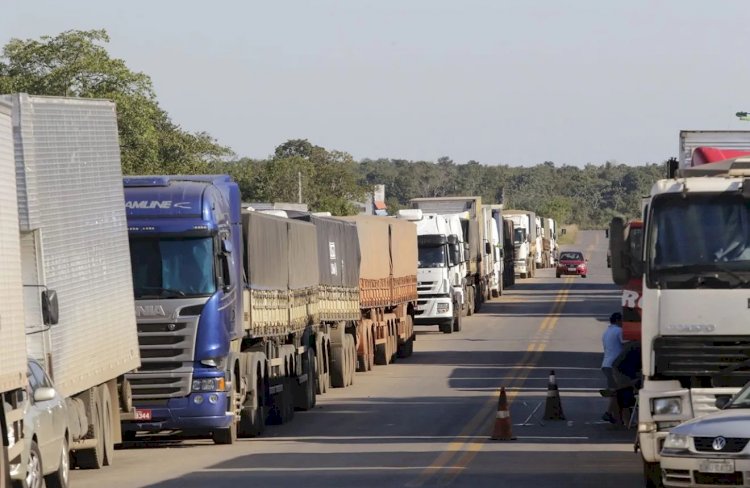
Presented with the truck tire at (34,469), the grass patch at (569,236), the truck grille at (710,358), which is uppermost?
the grass patch at (569,236)

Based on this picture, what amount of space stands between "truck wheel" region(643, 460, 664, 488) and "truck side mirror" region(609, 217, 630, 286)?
1.66m

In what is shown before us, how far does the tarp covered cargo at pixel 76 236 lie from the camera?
1630 centimetres

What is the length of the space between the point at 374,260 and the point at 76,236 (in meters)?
19.8

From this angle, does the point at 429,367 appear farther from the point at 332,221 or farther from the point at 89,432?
the point at 89,432

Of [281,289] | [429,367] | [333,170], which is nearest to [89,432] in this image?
[281,289]

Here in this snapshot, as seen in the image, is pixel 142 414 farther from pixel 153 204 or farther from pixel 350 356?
pixel 350 356

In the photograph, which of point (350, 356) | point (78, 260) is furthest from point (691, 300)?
point (350, 356)

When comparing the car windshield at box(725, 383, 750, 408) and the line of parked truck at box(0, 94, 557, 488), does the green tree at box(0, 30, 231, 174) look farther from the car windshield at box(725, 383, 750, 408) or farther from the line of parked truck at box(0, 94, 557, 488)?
the car windshield at box(725, 383, 750, 408)

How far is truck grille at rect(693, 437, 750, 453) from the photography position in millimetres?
12531

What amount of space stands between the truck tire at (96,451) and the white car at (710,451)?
7.62m

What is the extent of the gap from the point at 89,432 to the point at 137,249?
3.08m

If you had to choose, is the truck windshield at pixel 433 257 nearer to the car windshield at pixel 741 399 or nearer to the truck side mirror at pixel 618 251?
the truck side mirror at pixel 618 251

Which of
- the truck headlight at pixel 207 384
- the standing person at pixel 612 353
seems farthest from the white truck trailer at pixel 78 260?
the standing person at pixel 612 353

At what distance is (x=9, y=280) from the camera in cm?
1384
